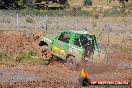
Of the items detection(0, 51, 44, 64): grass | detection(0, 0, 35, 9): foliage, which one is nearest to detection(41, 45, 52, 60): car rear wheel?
detection(0, 51, 44, 64): grass

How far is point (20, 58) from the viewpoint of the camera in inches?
750

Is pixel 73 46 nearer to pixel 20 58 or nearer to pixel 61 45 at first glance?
pixel 61 45

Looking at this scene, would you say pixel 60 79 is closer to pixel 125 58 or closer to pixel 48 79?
pixel 48 79

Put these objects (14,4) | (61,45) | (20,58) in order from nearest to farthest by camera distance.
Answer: (61,45) → (20,58) → (14,4)

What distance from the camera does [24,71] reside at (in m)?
16.5

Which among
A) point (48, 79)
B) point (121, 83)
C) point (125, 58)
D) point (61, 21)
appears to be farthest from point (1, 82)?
point (61, 21)

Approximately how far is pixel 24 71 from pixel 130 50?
1011 centimetres

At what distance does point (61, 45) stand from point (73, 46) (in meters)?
0.80

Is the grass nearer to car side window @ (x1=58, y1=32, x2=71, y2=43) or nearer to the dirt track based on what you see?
the dirt track

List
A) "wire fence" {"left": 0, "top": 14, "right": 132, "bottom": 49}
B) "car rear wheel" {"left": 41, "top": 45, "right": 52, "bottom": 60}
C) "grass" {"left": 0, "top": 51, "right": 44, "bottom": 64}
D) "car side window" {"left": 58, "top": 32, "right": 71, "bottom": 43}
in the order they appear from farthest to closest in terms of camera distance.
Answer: "wire fence" {"left": 0, "top": 14, "right": 132, "bottom": 49}, "car rear wheel" {"left": 41, "top": 45, "right": 52, "bottom": 60}, "grass" {"left": 0, "top": 51, "right": 44, "bottom": 64}, "car side window" {"left": 58, "top": 32, "right": 71, "bottom": 43}

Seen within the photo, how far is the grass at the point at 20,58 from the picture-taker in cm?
1849

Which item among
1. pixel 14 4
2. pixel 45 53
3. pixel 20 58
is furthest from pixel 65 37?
pixel 14 4

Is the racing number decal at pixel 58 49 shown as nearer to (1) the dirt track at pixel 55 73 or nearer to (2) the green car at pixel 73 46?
(2) the green car at pixel 73 46

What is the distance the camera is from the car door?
17.7 metres
